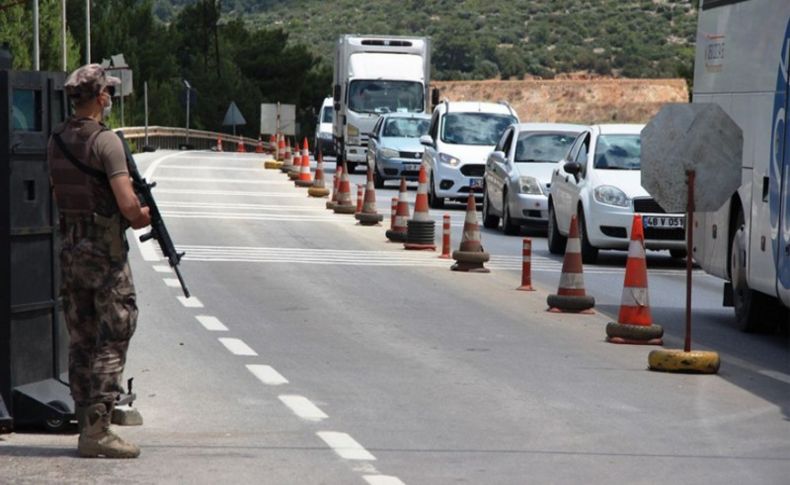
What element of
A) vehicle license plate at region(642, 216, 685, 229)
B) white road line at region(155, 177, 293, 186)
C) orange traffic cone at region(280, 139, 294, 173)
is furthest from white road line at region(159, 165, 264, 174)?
vehicle license plate at region(642, 216, 685, 229)

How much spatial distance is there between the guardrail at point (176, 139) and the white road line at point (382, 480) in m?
56.8

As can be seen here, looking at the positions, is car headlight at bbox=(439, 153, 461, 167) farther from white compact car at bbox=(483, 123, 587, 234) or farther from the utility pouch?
the utility pouch

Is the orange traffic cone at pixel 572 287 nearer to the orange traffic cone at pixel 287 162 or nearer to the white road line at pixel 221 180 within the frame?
the white road line at pixel 221 180

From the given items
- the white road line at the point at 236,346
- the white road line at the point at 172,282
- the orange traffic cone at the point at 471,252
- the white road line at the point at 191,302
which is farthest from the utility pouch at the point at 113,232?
the orange traffic cone at the point at 471,252

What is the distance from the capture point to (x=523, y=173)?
2758cm

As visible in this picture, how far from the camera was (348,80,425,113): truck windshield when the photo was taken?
49031mm

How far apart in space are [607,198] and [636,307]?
8095 millimetres

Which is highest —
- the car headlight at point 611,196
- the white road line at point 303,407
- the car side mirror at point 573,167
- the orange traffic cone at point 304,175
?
the car side mirror at point 573,167

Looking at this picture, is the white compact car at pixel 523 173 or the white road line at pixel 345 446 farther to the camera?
the white compact car at pixel 523 173

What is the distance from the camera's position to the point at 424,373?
40.3ft

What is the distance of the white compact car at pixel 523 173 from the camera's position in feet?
89.6

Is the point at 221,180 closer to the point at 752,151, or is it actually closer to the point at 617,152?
the point at 617,152

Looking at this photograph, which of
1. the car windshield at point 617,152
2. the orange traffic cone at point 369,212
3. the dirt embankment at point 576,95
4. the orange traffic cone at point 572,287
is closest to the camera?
the orange traffic cone at point 572,287

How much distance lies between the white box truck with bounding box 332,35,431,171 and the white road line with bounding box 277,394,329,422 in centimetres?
3799
